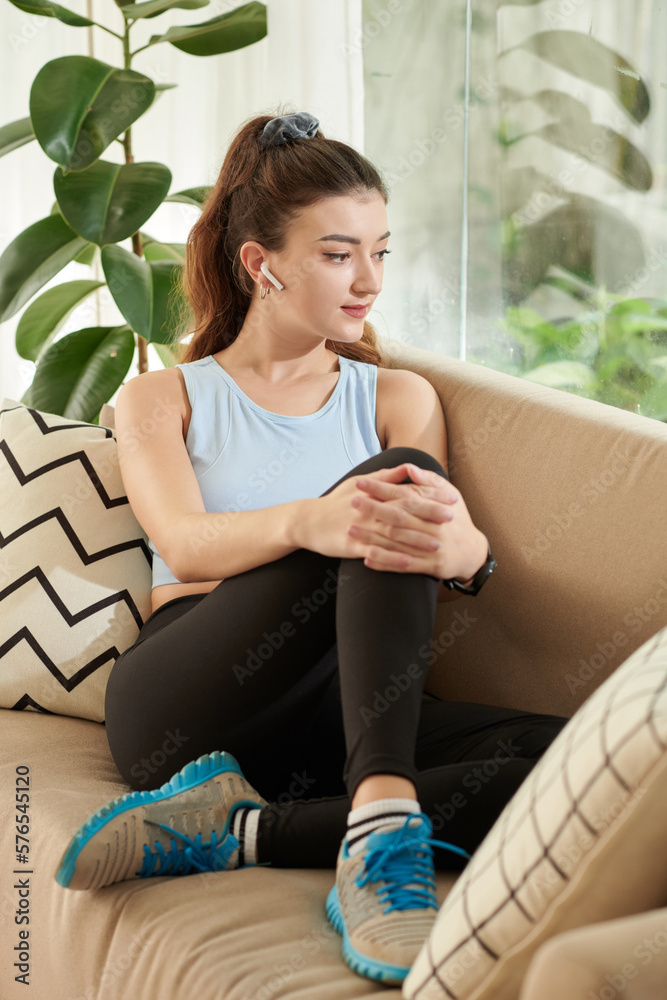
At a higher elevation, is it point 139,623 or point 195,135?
point 195,135

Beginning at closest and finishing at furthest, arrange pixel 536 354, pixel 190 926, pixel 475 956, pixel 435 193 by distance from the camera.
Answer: pixel 475 956 < pixel 190 926 < pixel 536 354 < pixel 435 193

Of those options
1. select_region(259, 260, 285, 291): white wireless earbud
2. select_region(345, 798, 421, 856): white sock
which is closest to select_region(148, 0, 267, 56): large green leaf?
select_region(259, 260, 285, 291): white wireless earbud

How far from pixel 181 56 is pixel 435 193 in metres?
0.84

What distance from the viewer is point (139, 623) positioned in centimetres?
134

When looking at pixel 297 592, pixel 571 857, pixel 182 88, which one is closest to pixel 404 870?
pixel 571 857

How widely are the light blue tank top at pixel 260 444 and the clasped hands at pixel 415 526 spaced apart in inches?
11.7

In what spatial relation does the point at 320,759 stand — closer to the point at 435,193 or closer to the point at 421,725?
the point at 421,725

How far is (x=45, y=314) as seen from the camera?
2.18 metres

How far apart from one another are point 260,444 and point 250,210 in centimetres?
36

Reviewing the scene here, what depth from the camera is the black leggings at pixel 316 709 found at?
2.92ft

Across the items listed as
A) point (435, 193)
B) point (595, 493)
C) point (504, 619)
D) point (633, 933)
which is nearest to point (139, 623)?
point (504, 619)

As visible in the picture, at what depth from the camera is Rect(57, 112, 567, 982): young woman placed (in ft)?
2.83

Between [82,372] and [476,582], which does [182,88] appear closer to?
[82,372]

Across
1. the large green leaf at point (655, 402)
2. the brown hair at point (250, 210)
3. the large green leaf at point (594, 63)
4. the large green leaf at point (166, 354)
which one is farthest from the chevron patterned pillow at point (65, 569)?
the large green leaf at point (594, 63)
